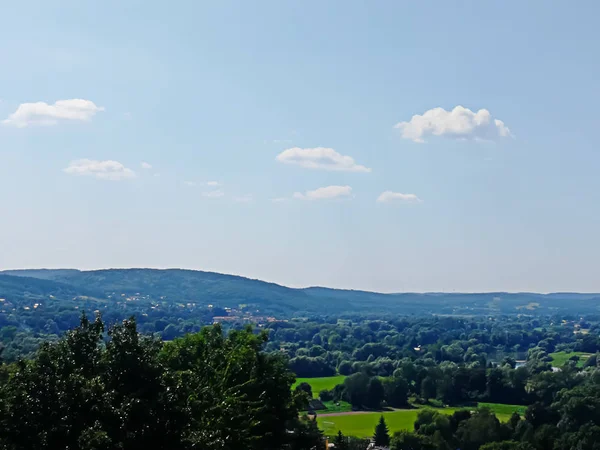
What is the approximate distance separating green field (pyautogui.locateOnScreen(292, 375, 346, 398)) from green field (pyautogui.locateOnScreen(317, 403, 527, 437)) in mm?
16432

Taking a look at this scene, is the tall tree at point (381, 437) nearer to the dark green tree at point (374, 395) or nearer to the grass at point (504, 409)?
the grass at point (504, 409)

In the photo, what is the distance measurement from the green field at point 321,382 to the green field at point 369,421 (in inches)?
647

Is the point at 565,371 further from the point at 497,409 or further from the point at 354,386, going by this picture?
the point at 354,386

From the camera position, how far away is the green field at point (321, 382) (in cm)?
10609

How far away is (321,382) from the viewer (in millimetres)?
117625

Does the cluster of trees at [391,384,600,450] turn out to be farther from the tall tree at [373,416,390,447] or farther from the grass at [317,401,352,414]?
the grass at [317,401,352,414]

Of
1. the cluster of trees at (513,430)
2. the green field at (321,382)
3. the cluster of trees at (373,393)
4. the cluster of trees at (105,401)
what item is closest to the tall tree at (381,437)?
the cluster of trees at (513,430)

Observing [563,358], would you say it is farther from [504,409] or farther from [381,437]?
[381,437]

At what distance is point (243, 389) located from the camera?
95.6ft

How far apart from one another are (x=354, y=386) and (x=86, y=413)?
80930mm

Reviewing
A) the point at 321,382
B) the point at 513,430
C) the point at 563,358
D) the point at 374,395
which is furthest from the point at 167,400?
the point at 563,358

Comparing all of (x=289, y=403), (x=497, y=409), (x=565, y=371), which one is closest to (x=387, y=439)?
(x=497, y=409)

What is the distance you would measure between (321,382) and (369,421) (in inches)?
1479

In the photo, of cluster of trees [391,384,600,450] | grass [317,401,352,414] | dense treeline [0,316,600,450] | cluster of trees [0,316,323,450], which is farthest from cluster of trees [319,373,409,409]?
cluster of trees [0,316,323,450]
